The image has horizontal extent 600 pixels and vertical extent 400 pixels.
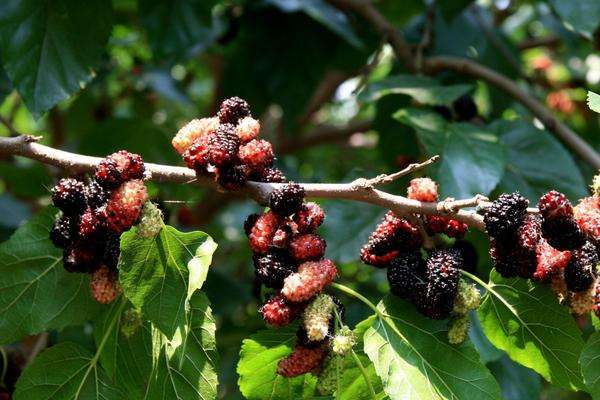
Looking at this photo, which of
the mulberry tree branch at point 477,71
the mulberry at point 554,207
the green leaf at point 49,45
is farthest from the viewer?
the mulberry tree branch at point 477,71

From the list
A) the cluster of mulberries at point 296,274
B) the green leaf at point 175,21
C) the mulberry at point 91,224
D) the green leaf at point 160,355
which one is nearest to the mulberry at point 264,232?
the cluster of mulberries at point 296,274

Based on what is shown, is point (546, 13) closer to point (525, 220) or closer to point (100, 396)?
point (525, 220)

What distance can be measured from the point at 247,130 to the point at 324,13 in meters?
1.14

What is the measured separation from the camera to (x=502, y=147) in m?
A: 1.62

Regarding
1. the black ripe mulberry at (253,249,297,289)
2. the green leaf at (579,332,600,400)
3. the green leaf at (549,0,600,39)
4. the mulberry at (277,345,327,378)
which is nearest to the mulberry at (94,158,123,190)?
the black ripe mulberry at (253,249,297,289)

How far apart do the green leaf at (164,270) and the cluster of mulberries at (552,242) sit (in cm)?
38

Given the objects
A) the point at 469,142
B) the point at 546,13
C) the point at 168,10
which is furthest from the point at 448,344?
the point at 546,13

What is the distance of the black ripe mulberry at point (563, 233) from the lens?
100cm

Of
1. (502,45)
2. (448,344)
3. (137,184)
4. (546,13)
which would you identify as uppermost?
(137,184)

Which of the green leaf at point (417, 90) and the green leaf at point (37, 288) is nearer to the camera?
the green leaf at point (37, 288)

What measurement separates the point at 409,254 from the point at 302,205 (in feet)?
0.56

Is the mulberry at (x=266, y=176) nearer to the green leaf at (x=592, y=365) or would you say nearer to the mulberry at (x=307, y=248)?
the mulberry at (x=307, y=248)

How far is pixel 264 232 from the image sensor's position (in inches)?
42.4

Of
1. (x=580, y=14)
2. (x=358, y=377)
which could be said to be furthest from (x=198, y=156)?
(x=580, y=14)
